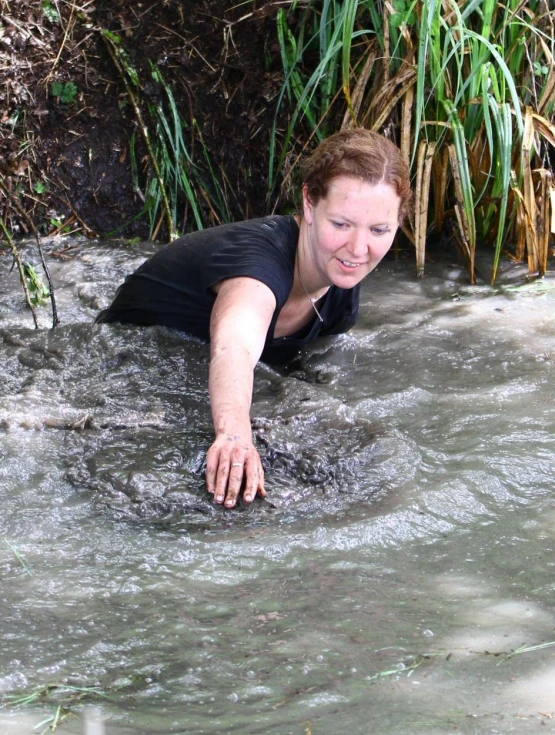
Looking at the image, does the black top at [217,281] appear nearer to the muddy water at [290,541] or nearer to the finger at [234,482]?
the muddy water at [290,541]

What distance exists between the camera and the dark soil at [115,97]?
488cm

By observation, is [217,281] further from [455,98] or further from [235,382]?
[455,98]

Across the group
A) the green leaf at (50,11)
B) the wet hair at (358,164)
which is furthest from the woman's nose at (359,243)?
the green leaf at (50,11)

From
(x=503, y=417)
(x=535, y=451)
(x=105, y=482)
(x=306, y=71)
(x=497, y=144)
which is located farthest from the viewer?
(x=306, y=71)

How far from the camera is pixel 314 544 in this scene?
218 cm

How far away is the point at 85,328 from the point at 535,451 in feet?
5.64

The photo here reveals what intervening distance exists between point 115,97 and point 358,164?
8.72 feet

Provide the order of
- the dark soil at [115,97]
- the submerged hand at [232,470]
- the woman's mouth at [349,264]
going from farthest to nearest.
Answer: the dark soil at [115,97] < the woman's mouth at [349,264] < the submerged hand at [232,470]

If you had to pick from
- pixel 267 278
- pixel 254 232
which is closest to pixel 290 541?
pixel 267 278

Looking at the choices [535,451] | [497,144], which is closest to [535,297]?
[497,144]

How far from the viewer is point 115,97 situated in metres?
5.05

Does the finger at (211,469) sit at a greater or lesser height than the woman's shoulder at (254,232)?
lesser

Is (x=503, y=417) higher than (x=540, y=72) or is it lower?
lower

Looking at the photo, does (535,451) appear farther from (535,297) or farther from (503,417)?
(535,297)
